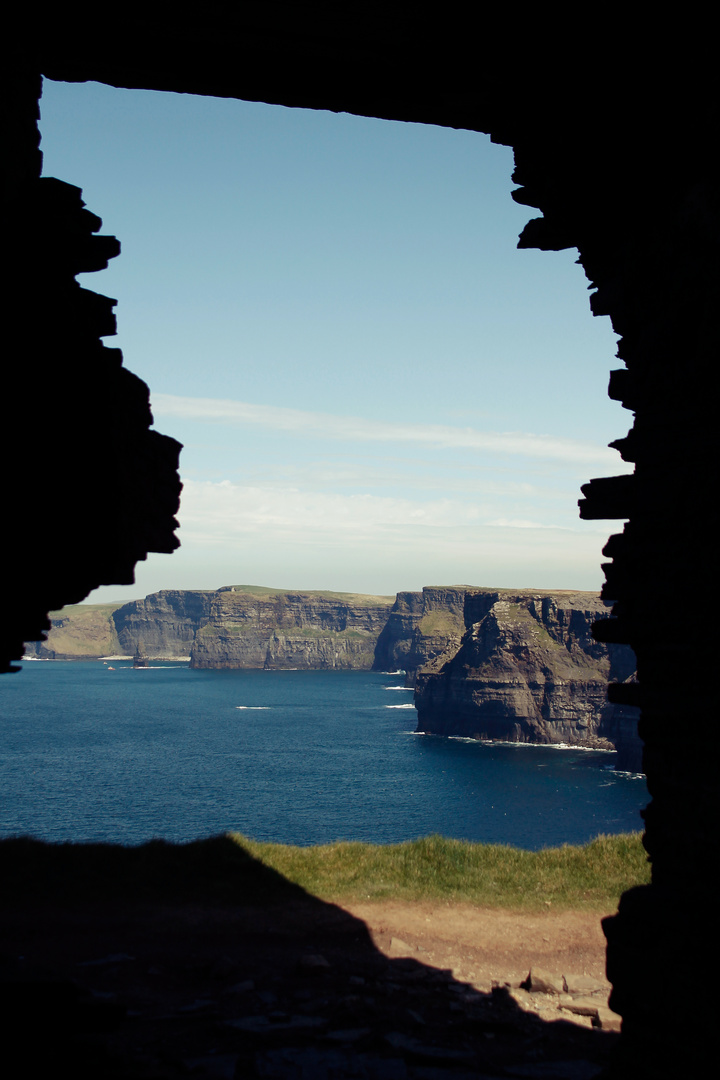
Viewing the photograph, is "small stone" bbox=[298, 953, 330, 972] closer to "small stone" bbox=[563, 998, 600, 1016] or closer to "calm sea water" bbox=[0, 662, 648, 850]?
"small stone" bbox=[563, 998, 600, 1016]

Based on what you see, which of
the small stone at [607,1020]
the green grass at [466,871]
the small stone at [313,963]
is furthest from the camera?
the green grass at [466,871]

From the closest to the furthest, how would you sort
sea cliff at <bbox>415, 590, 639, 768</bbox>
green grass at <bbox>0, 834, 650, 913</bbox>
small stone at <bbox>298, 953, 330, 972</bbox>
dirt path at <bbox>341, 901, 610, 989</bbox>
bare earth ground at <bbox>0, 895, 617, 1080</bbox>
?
bare earth ground at <bbox>0, 895, 617, 1080</bbox> → small stone at <bbox>298, 953, 330, 972</bbox> → dirt path at <bbox>341, 901, 610, 989</bbox> → green grass at <bbox>0, 834, 650, 913</bbox> → sea cliff at <bbox>415, 590, 639, 768</bbox>

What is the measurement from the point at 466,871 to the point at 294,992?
262 inches

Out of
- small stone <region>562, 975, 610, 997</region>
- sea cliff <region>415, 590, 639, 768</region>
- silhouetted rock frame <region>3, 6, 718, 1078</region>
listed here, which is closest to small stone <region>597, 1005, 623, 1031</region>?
small stone <region>562, 975, 610, 997</region>

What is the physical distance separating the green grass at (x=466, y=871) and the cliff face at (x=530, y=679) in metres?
108

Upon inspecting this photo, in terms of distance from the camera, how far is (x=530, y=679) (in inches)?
4835

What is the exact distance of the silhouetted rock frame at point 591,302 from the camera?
20.4ft

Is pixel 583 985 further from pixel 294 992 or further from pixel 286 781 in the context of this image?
pixel 286 781

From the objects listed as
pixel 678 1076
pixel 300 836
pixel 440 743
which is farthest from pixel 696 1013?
pixel 440 743

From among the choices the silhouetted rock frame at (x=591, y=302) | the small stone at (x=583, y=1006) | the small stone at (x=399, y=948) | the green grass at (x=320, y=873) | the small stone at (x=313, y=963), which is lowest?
the green grass at (x=320, y=873)

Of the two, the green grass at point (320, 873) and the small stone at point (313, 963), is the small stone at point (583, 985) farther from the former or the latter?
the small stone at point (313, 963)

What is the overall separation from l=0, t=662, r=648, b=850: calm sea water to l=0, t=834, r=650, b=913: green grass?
1569 inches

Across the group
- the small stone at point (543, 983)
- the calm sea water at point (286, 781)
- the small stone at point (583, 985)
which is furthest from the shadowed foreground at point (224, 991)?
the calm sea water at point (286, 781)

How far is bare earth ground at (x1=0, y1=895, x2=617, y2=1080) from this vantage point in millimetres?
7738
